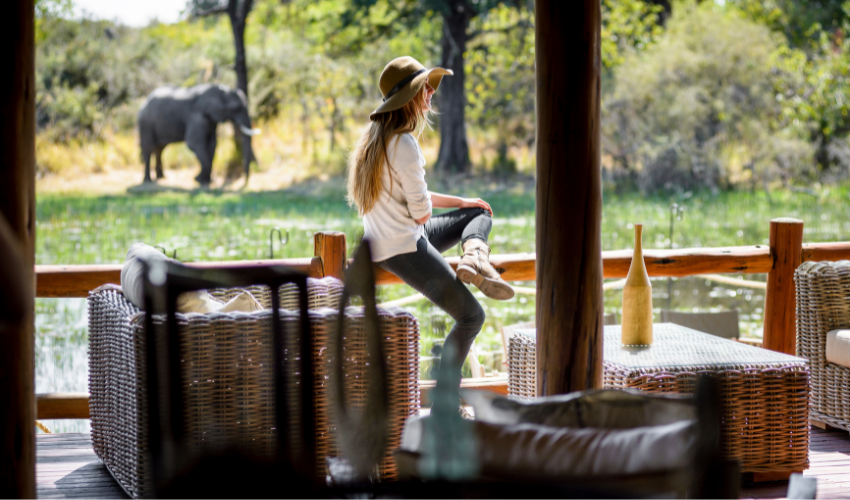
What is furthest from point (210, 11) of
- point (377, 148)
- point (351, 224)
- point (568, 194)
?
point (568, 194)

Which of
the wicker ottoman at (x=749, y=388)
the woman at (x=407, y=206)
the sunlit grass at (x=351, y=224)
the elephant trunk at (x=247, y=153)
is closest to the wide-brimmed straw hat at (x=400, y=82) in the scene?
the woman at (x=407, y=206)

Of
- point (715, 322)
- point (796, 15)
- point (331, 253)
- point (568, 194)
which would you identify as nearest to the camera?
point (568, 194)

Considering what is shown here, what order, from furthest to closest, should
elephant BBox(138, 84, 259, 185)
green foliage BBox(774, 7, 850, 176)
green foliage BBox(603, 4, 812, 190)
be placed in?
elephant BBox(138, 84, 259, 185)
green foliage BBox(603, 4, 812, 190)
green foliage BBox(774, 7, 850, 176)

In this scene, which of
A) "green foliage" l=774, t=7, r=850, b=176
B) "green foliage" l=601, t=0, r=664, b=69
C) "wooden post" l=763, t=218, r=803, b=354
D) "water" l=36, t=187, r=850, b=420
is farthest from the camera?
"green foliage" l=601, t=0, r=664, b=69

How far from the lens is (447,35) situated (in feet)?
64.3

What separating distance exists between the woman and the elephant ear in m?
16.9

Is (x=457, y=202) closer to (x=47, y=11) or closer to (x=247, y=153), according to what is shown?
(x=247, y=153)

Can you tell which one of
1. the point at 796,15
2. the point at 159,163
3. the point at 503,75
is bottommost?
the point at 159,163

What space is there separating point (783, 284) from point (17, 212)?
134 inches

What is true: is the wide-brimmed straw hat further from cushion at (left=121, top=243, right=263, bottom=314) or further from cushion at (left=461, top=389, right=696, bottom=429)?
cushion at (left=461, top=389, right=696, bottom=429)

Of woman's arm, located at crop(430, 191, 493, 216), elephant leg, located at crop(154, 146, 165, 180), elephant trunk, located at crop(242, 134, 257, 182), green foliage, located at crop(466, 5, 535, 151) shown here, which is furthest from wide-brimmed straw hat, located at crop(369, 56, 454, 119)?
elephant leg, located at crop(154, 146, 165, 180)

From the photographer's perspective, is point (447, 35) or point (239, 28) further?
point (239, 28)

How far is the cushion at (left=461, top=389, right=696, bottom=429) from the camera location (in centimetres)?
153

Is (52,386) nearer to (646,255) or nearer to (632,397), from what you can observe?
(646,255)
